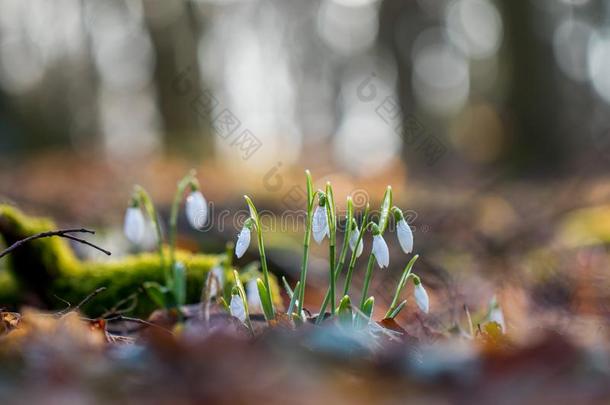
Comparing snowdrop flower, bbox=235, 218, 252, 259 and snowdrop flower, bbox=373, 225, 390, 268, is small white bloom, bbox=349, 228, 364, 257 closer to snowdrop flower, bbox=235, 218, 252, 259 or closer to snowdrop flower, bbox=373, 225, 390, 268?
snowdrop flower, bbox=373, 225, 390, 268

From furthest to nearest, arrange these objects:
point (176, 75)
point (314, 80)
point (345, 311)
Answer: point (314, 80), point (176, 75), point (345, 311)

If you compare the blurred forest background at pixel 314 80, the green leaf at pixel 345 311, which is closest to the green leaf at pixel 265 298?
the green leaf at pixel 345 311

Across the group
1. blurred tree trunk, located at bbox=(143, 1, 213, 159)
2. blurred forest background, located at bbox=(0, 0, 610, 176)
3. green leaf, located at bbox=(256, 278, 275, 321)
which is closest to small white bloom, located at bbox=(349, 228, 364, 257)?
green leaf, located at bbox=(256, 278, 275, 321)

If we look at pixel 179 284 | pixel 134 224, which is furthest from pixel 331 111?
pixel 134 224

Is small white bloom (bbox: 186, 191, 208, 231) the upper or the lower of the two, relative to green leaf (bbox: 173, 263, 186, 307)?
upper

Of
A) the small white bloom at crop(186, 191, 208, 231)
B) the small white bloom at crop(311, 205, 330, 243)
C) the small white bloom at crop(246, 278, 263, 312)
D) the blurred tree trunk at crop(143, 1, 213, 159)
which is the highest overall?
the small white bloom at crop(311, 205, 330, 243)

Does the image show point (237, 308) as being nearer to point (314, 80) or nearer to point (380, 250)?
point (380, 250)
